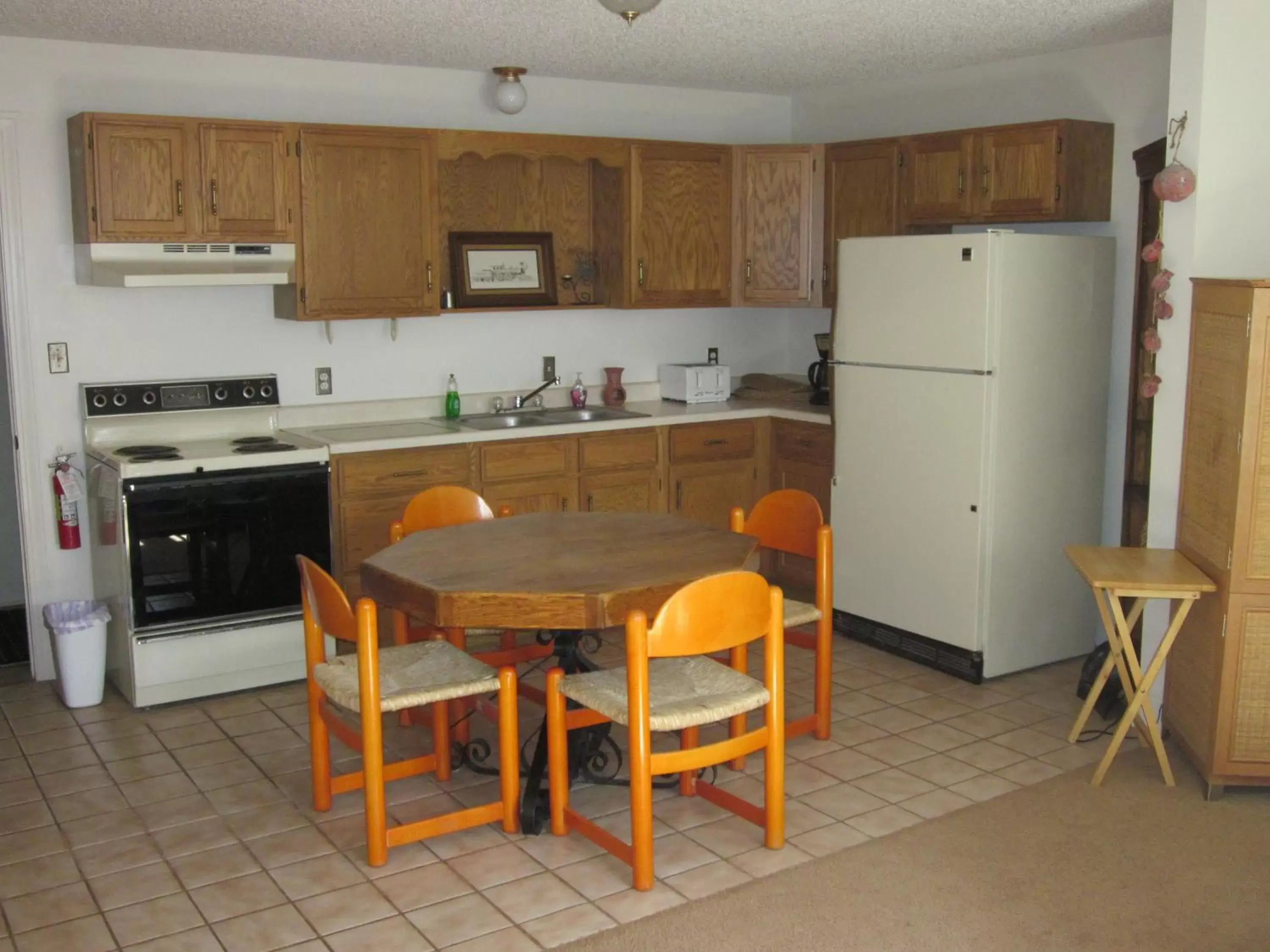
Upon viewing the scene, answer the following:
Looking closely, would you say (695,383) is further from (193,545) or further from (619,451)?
(193,545)

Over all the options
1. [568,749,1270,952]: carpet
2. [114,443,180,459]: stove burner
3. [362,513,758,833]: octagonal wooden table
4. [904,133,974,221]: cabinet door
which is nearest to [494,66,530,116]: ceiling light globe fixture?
[904,133,974,221]: cabinet door

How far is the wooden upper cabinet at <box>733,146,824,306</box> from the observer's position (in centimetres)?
597

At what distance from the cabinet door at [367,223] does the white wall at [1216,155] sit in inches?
112

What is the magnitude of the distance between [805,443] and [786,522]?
163cm

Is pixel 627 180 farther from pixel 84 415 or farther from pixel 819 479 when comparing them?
pixel 84 415

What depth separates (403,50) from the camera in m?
4.98

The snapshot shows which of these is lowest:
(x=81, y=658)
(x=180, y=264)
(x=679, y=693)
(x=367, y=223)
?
(x=81, y=658)

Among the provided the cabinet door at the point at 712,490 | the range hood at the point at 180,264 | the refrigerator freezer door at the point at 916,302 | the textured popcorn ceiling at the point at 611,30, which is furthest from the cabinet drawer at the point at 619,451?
the textured popcorn ceiling at the point at 611,30

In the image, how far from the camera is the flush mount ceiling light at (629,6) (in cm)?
290

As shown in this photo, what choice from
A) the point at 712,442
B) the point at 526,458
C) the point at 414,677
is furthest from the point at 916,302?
the point at 414,677

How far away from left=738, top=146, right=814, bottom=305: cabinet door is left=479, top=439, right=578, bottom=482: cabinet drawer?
4.42ft

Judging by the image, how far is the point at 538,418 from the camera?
5750mm

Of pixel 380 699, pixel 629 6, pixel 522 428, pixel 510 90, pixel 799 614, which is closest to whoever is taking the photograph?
pixel 629 6

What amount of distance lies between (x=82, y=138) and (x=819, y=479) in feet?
10.8
